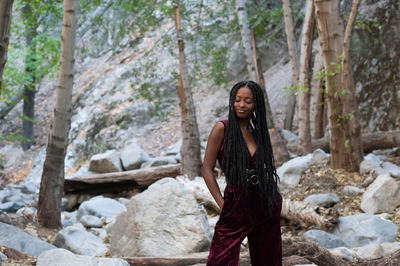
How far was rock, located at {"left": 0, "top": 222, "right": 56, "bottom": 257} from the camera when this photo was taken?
441 centimetres

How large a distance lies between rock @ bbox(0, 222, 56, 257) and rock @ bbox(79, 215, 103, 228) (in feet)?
6.52

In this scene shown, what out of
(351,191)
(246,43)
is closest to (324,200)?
(351,191)

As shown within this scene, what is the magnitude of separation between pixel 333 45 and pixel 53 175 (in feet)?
15.0

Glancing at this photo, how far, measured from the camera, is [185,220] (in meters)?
4.77

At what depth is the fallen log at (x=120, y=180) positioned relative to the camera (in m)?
8.97

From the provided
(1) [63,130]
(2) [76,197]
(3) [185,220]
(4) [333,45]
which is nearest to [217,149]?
(3) [185,220]

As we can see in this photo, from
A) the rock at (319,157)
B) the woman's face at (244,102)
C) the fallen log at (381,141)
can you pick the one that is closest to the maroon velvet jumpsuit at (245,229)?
the woman's face at (244,102)

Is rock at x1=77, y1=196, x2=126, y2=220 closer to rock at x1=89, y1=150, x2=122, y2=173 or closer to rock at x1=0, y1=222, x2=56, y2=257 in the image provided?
rock at x1=89, y1=150, x2=122, y2=173

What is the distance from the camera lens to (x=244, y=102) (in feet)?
8.10

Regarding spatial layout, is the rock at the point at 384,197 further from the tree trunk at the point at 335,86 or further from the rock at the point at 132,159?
the rock at the point at 132,159

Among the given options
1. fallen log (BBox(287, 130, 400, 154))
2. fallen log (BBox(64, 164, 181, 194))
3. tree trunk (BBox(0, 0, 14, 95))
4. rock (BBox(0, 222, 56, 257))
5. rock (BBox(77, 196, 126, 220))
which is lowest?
rock (BBox(77, 196, 126, 220))

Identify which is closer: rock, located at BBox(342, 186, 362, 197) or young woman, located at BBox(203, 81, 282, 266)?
young woman, located at BBox(203, 81, 282, 266)

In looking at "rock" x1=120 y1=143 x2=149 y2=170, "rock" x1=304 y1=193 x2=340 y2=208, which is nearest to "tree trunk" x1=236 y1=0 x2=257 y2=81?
"rock" x1=120 y1=143 x2=149 y2=170

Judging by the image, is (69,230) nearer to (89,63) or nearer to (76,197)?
(76,197)
